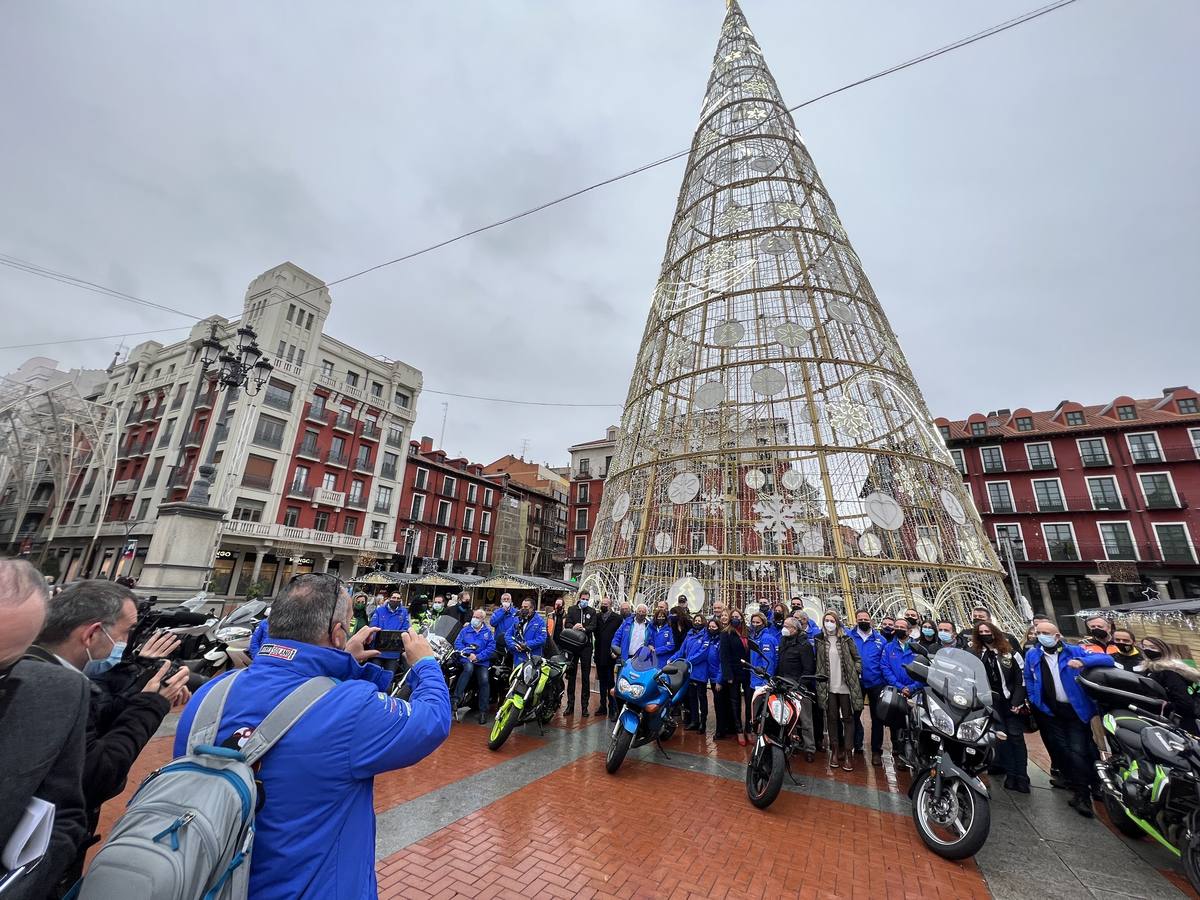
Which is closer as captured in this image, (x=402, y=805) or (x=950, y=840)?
(x=950, y=840)

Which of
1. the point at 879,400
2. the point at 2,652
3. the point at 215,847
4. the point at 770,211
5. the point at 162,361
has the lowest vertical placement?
the point at 215,847

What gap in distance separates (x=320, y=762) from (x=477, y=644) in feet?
20.1

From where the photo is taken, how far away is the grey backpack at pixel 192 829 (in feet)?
3.64

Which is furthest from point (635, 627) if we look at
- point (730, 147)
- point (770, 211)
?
point (730, 147)

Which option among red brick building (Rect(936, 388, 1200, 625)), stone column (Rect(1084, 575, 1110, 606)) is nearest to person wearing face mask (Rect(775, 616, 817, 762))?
red brick building (Rect(936, 388, 1200, 625))

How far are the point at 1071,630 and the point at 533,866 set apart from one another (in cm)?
3613

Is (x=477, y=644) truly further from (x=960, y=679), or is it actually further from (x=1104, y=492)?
(x=1104, y=492)

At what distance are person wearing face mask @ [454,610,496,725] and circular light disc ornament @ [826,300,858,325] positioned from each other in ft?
30.2

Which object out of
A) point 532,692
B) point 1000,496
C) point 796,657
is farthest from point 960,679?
point 1000,496

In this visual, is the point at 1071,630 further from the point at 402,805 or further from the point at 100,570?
the point at 100,570

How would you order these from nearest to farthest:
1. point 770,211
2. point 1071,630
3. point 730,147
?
point 770,211 → point 730,147 → point 1071,630

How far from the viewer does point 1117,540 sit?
89.8 ft

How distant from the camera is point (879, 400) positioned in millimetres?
10133

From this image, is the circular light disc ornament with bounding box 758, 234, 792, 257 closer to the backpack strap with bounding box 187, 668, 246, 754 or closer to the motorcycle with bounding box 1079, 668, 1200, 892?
the motorcycle with bounding box 1079, 668, 1200, 892
